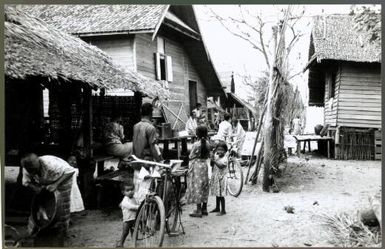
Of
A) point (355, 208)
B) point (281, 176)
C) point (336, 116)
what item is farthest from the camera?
point (336, 116)

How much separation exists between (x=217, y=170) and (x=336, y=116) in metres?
7.73

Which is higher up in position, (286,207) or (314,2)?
(314,2)

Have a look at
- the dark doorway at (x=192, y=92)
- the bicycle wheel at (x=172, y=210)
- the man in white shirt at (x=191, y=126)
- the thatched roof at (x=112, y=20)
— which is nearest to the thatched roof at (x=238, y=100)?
the dark doorway at (x=192, y=92)

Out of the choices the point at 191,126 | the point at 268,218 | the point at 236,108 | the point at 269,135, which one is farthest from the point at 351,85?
the point at 236,108

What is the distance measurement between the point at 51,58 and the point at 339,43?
9.41 metres

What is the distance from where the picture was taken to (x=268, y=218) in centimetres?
642

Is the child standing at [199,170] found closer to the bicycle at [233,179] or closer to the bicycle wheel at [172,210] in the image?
the bicycle wheel at [172,210]

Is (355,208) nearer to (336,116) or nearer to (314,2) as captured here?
(314,2)

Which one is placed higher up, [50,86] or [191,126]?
[50,86]

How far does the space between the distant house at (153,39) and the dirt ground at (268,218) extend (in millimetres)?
4331

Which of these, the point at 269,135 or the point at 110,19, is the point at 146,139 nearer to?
the point at 269,135

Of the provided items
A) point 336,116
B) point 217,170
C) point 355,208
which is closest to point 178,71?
point 336,116

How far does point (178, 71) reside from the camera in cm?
1440

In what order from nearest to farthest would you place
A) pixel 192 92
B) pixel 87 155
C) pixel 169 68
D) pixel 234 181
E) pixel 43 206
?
pixel 43 206, pixel 87 155, pixel 234 181, pixel 169 68, pixel 192 92
